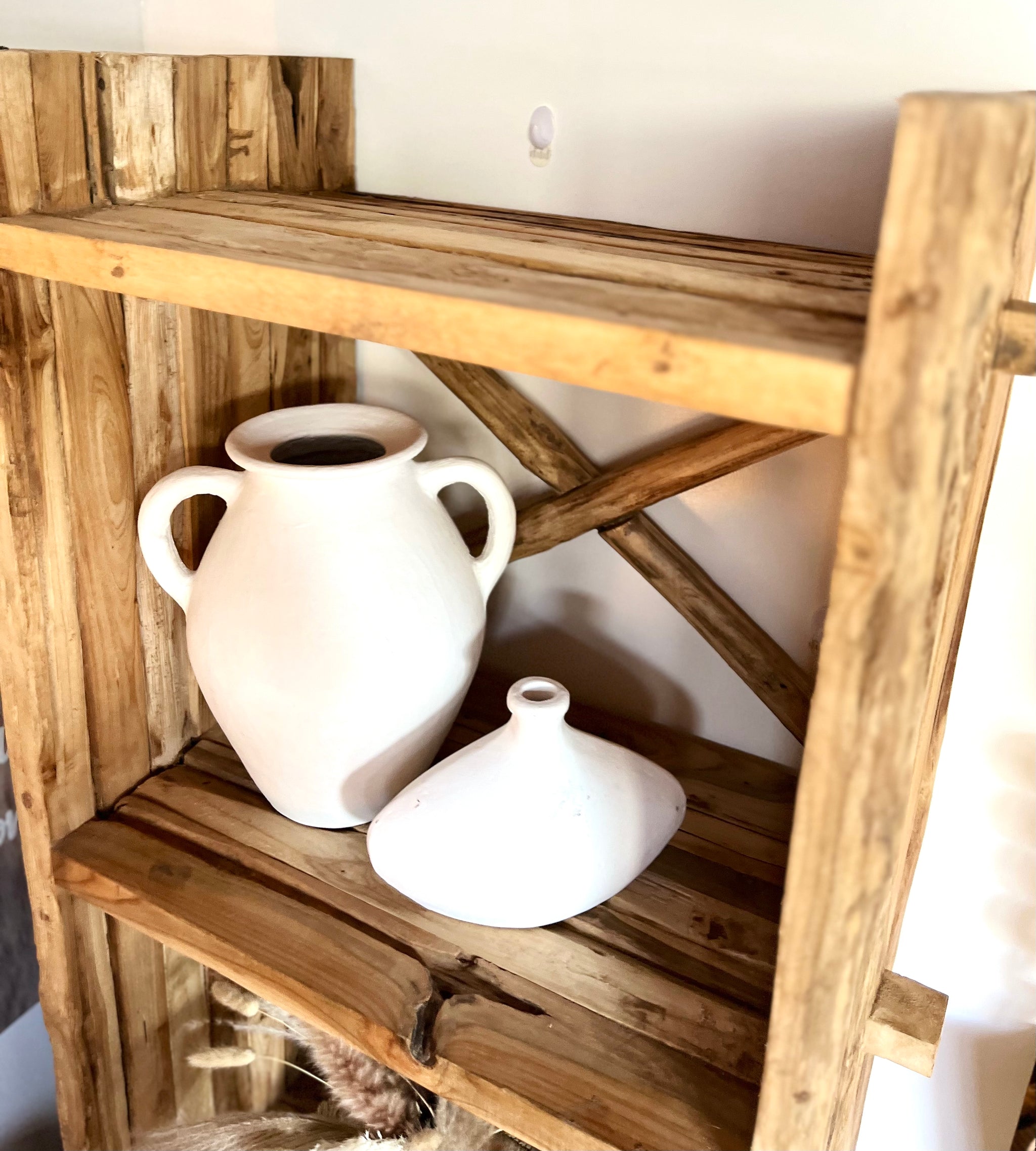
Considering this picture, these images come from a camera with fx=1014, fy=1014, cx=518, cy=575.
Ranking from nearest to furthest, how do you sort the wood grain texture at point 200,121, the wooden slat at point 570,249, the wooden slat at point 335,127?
the wooden slat at point 570,249, the wood grain texture at point 200,121, the wooden slat at point 335,127

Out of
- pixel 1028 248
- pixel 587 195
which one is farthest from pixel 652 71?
pixel 1028 248

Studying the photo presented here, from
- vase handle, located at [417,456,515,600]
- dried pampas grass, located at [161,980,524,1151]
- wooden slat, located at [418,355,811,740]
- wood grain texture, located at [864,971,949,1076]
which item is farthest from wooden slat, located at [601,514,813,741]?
dried pampas grass, located at [161,980,524,1151]

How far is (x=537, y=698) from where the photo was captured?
2.21ft

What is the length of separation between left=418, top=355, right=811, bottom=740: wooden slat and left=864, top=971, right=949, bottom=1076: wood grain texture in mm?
226

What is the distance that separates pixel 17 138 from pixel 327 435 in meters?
0.27

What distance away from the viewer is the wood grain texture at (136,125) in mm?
655

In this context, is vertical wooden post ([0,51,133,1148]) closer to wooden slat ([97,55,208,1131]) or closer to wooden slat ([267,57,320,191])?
wooden slat ([97,55,208,1131])

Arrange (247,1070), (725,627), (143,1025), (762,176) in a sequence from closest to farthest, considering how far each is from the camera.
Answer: (762,176) < (725,627) < (143,1025) < (247,1070)

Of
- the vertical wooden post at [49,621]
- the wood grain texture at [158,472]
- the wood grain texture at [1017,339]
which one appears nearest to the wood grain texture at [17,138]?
the vertical wooden post at [49,621]

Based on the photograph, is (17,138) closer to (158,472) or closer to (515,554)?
(158,472)

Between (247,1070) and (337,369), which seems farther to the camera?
(247,1070)

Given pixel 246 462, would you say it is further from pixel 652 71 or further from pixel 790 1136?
pixel 790 1136

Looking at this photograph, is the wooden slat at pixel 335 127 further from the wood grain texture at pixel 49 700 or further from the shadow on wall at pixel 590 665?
the shadow on wall at pixel 590 665

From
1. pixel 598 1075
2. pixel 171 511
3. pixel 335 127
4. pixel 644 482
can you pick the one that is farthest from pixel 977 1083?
pixel 335 127
